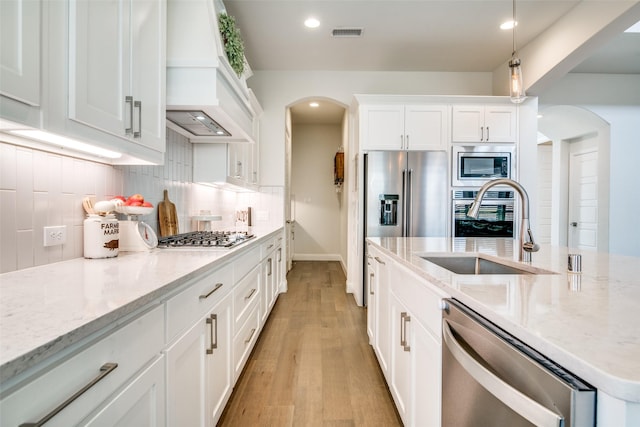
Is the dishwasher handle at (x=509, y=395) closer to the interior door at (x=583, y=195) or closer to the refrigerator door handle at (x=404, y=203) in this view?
the refrigerator door handle at (x=404, y=203)

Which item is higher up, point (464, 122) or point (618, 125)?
point (618, 125)

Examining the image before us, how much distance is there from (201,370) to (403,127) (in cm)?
337

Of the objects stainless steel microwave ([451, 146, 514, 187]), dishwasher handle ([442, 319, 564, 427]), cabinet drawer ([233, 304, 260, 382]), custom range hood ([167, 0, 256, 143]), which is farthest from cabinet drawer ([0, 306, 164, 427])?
stainless steel microwave ([451, 146, 514, 187])

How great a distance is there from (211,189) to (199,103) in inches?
61.4

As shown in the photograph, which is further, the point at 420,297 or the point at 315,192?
the point at 315,192

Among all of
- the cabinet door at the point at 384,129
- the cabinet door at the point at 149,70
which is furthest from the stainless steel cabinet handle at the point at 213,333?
the cabinet door at the point at 384,129

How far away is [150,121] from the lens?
146cm

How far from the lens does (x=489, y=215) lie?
12.3 ft

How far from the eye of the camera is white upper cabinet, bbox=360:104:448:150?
12.5 feet

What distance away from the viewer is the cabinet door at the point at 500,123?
386cm

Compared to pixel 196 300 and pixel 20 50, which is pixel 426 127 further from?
pixel 20 50

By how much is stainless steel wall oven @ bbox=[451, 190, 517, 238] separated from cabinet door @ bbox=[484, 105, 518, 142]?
0.67 m

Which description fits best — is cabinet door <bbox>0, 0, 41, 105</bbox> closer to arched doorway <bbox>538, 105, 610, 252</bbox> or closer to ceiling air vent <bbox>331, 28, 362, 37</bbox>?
ceiling air vent <bbox>331, 28, 362, 37</bbox>

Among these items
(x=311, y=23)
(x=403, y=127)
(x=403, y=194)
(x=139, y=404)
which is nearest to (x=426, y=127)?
(x=403, y=127)
